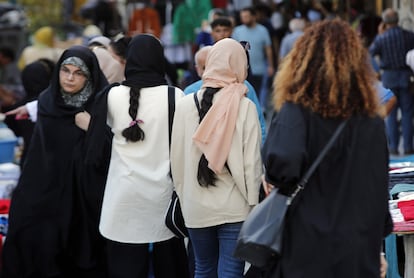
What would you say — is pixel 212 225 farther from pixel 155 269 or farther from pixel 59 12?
pixel 59 12

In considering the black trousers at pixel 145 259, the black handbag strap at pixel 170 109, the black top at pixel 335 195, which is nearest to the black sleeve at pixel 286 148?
the black top at pixel 335 195

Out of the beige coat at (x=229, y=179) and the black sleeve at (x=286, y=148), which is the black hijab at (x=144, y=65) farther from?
the black sleeve at (x=286, y=148)

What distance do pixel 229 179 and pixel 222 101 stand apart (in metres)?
0.42

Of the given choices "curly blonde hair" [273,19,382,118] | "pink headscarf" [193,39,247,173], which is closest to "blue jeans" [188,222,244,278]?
"pink headscarf" [193,39,247,173]

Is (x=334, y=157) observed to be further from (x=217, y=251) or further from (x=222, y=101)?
(x=217, y=251)

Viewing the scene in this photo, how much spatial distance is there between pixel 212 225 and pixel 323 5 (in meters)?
13.7

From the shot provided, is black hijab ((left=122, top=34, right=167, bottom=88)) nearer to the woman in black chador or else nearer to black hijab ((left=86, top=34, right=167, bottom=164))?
black hijab ((left=86, top=34, right=167, bottom=164))

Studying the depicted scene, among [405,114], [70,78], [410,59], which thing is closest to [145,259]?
[70,78]

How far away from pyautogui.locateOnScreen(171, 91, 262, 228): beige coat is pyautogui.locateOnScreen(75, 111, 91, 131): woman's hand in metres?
1.26

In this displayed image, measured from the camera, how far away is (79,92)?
670cm

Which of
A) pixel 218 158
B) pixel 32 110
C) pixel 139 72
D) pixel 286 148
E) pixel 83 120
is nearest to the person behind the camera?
pixel 286 148

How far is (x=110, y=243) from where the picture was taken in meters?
6.12

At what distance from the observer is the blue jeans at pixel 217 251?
5.35 metres

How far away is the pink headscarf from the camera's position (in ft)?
17.2
